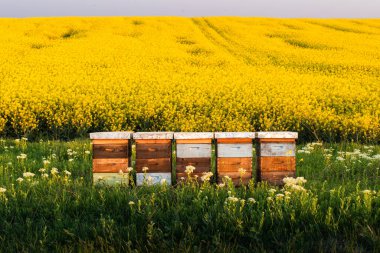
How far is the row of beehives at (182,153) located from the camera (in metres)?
6.42

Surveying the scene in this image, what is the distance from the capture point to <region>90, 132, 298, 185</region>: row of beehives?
21.1 feet

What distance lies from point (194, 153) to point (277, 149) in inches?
41.3

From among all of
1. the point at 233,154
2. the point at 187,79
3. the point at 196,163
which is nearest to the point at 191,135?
the point at 196,163

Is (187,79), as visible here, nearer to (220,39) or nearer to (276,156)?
(276,156)

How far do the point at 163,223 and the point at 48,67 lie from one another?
18.1 metres

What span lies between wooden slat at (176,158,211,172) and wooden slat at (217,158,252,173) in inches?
5.4

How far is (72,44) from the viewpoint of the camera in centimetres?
2877

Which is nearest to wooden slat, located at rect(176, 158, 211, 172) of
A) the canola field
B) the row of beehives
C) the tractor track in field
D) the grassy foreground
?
the row of beehives

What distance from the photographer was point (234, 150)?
649 centimetres

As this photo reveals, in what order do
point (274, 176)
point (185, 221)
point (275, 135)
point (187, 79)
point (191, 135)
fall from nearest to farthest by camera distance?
1. point (185, 221)
2. point (191, 135)
3. point (275, 135)
4. point (274, 176)
5. point (187, 79)

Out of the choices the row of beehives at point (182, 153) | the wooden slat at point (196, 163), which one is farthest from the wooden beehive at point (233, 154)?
the wooden slat at point (196, 163)

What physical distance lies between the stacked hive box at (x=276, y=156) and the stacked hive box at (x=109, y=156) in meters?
1.68

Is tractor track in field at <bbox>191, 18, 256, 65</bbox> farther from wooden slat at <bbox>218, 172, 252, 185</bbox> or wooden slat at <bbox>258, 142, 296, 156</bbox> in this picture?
wooden slat at <bbox>218, 172, 252, 185</bbox>

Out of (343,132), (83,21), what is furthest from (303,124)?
(83,21)
